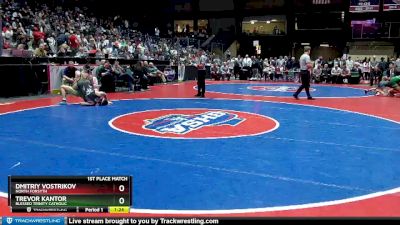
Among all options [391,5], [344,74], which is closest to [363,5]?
[391,5]

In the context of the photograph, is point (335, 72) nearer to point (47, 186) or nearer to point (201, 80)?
point (201, 80)

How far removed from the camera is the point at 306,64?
12.4 meters

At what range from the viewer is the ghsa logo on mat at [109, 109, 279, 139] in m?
7.02

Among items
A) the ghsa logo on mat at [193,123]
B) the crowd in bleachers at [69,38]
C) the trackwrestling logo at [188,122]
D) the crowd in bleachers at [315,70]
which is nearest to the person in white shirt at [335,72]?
the crowd in bleachers at [315,70]

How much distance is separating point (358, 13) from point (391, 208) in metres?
33.8

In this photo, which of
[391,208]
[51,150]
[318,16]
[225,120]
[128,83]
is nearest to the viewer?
[391,208]

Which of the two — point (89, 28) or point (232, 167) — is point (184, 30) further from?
point (232, 167)

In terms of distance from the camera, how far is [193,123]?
8.04m

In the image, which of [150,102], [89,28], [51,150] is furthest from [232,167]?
[89,28]

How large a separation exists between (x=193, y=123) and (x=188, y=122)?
0.14m

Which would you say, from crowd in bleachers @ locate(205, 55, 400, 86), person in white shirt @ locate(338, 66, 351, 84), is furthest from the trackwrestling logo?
person in white shirt @ locate(338, 66, 351, 84)

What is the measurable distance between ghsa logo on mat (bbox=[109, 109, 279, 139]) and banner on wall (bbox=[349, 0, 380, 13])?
2476cm

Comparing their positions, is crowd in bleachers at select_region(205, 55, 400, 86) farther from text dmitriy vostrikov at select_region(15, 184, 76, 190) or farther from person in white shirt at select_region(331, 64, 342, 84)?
text dmitriy vostrikov at select_region(15, 184, 76, 190)

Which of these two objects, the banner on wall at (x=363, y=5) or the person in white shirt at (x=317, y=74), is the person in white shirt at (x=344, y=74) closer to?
the person in white shirt at (x=317, y=74)
